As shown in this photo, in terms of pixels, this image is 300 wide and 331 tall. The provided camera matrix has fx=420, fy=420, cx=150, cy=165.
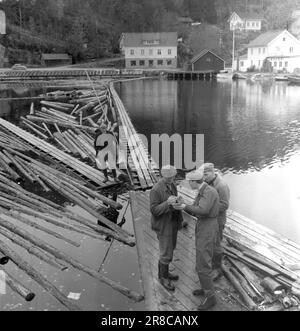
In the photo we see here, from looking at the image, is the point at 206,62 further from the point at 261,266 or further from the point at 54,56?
the point at 261,266

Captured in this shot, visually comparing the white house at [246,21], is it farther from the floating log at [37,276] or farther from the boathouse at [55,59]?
the floating log at [37,276]

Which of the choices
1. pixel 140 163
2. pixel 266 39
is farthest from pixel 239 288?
pixel 266 39

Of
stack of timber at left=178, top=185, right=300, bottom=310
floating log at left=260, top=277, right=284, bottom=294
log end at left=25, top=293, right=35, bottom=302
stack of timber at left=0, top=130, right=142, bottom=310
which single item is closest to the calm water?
stack of timber at left=178, top=185, right=300, bottom=310

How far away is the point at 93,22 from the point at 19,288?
94.6 meters

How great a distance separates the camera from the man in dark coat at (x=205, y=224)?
6.30 m

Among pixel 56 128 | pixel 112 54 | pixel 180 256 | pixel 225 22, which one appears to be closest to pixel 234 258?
pixel 180 256

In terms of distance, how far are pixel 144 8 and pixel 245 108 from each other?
7230cm

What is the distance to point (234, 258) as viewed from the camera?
8219mm

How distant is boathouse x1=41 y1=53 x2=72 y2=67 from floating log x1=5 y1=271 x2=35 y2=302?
261ft

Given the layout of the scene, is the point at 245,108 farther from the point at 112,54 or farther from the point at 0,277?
the point at 112,54

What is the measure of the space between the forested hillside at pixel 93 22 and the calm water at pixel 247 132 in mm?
40200

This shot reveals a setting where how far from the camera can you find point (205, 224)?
6410mm

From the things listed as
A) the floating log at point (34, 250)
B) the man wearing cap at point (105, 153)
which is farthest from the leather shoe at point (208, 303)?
the man wearing cap at point (105, 153)

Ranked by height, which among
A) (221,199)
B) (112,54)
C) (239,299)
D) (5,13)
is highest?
(5,13)
